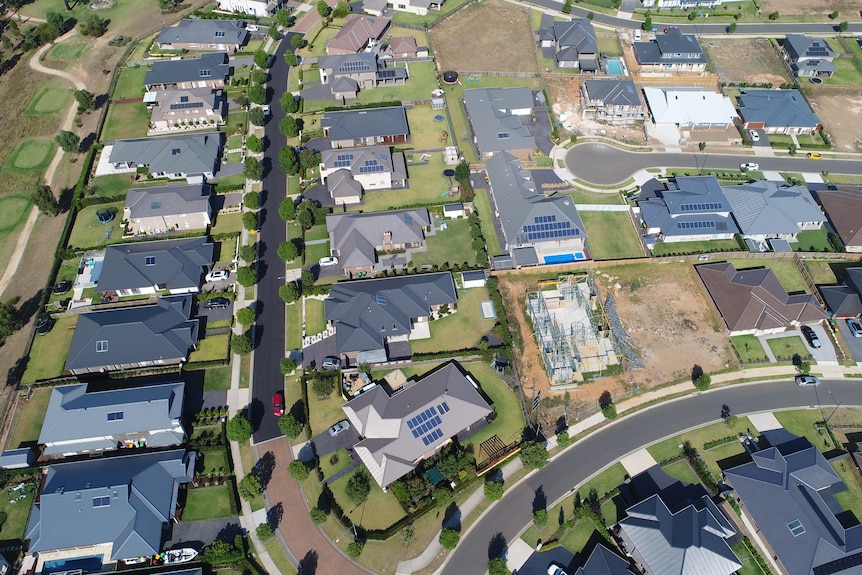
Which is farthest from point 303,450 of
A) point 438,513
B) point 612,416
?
point 612,416

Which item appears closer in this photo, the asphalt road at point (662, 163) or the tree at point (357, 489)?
the tree at point (357, 489)

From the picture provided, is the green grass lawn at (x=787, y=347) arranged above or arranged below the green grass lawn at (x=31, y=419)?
below

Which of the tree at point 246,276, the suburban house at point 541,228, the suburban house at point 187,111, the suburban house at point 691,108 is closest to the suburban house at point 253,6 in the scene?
the suburban house at point 187,111

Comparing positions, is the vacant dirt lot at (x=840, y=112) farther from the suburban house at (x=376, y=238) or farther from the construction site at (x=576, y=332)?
A: the suburban house at (x=376, y=238)

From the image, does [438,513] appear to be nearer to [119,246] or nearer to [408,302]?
[408,302]

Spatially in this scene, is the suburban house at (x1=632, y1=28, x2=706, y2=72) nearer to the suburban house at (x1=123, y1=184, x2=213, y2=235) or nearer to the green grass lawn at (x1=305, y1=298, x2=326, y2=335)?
the green grass lawn at (x1=305, y1=298, x2=326, y2=335)
